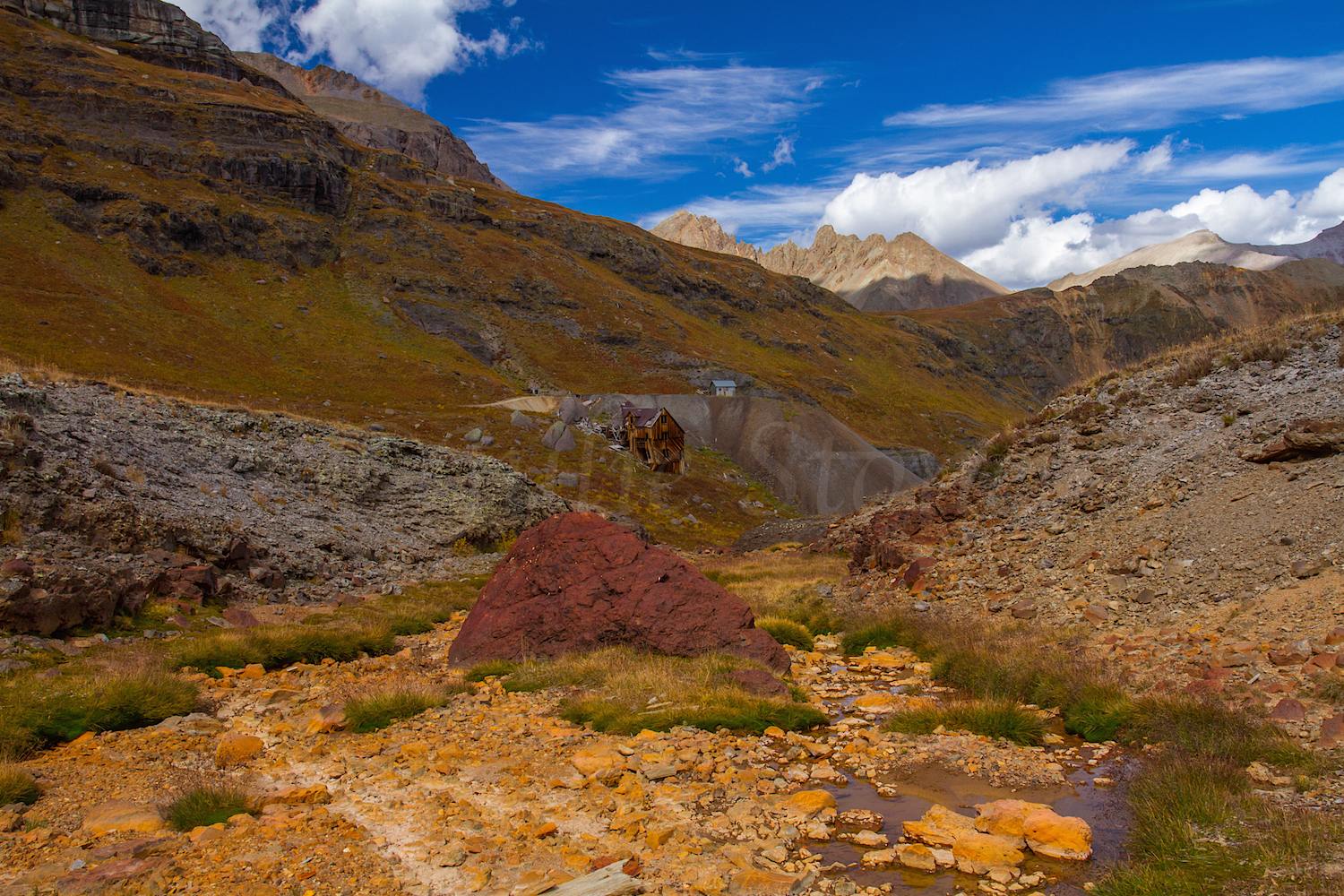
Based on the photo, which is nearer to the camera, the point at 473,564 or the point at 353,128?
the point at 473,564

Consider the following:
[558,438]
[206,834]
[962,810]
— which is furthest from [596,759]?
[558,438]

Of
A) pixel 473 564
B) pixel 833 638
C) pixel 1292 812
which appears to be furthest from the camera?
pixel 473 564

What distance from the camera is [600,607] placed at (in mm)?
12141

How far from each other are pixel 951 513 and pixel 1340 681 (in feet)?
36.9

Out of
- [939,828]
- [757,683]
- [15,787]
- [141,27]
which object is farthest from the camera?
[141,27]

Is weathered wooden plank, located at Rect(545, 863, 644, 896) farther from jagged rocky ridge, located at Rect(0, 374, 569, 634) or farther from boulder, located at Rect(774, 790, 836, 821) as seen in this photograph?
jagged rocky ridge, located at Rect(0, 374, 569, 634)

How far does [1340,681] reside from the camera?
24.4ft

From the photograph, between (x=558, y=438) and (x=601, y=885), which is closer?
(x=601, y=885)

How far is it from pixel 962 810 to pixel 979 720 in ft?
6.87

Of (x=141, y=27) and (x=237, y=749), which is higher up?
(x=141, y=27)

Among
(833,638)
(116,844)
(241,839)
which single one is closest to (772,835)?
(241,839)

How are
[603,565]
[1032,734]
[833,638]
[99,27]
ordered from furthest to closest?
[99,27] < [833,638] < [603,565] < [1032,734]

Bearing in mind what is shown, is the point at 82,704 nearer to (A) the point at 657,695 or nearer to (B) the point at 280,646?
(B) the point at 280,646

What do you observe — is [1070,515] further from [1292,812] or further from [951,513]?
[1292,812]
